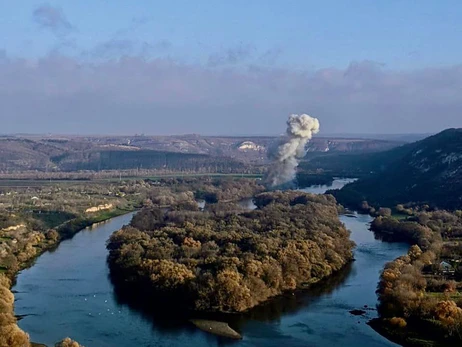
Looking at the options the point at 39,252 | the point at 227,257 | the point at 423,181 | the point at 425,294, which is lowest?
the point at 39,252

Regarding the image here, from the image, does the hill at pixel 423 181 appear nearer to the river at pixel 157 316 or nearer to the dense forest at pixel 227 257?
the dense forest at pixel 227 257

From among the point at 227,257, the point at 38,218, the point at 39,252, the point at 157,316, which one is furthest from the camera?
the point at 38,218

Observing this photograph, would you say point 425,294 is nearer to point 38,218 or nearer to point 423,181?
point 38,218

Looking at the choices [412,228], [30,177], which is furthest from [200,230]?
[30,177]

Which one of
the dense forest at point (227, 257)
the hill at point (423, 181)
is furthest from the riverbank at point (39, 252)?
the hill at point (423, 181)

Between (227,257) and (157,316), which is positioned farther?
(227,257)

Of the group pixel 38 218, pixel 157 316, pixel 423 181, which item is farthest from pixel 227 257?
pixel 423 181

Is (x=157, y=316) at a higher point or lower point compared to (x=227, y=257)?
lower
